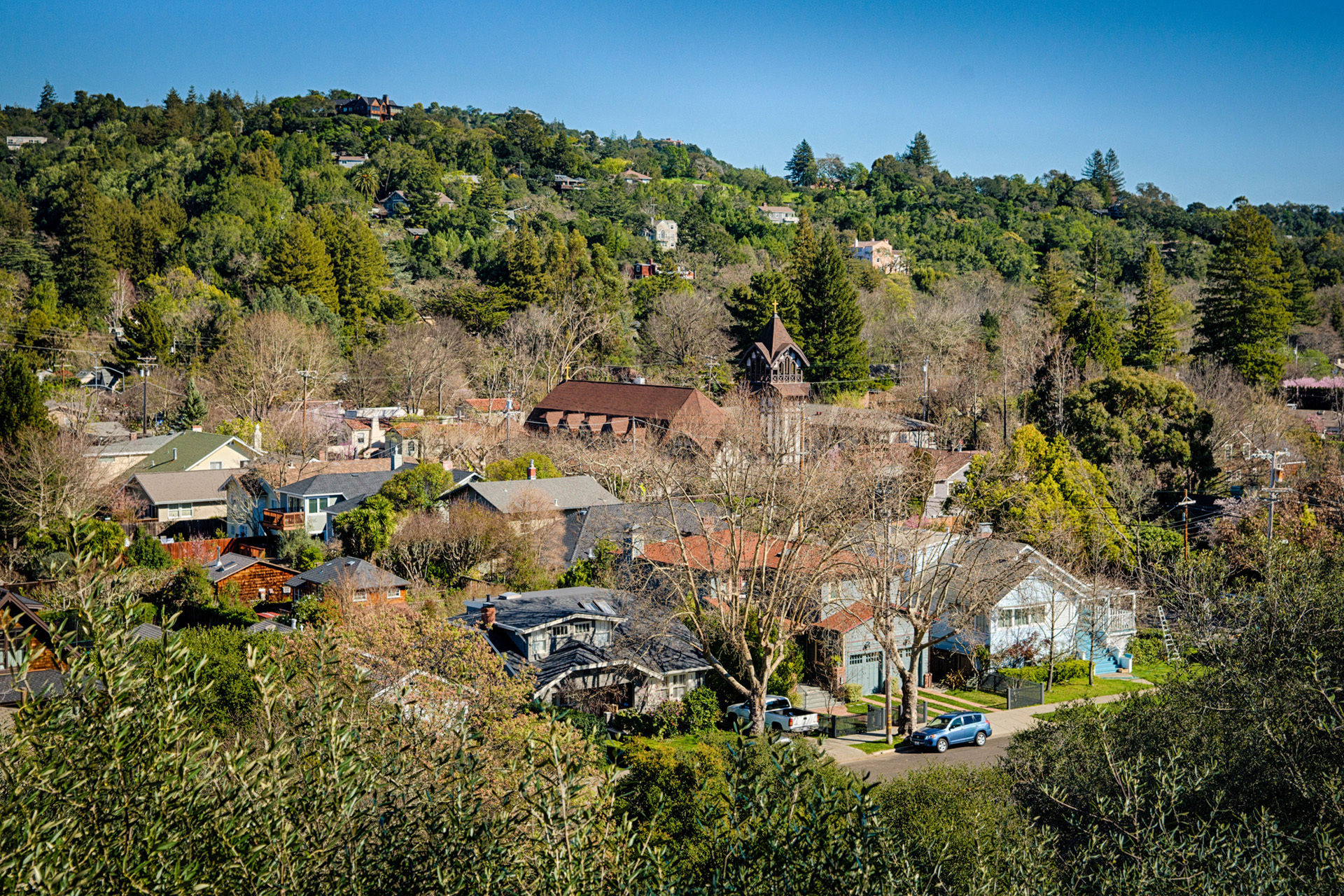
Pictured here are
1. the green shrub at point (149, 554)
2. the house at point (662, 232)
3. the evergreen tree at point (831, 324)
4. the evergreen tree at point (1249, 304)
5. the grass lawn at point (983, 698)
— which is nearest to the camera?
the grass lawn at point (983, 698)

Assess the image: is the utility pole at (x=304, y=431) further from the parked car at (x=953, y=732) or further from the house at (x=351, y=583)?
the parked car at (x=953, y=732)

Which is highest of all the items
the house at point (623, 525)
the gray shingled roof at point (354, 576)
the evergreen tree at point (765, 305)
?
the evergreen tree at point (765, 305)

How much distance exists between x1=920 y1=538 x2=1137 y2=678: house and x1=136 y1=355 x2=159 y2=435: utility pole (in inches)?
1352

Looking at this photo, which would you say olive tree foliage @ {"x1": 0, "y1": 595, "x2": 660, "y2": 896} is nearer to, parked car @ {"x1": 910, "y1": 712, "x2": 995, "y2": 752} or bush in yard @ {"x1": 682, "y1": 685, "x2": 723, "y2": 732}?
bush in yard @ {"x1": 682, "y1": 685, "x2": 723, "y2": 732}

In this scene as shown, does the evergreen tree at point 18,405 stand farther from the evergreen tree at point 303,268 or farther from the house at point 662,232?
the house at point 662,232

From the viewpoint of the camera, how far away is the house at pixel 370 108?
11506cm

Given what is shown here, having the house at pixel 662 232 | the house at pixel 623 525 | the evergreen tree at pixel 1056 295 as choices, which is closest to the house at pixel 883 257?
the house at pixel 662 232

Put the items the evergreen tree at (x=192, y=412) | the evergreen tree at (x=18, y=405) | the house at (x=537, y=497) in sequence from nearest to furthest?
1. the house at (x=537, y=497)
2. the evergreen tree at (x=18, y=405)
3. the evergreen tree at (x=192, y=412)

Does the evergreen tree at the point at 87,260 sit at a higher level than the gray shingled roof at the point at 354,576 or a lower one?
higher

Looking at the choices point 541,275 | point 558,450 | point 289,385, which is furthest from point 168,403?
point 541,275

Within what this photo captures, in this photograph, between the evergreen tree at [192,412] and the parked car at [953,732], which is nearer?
the parked car at [953,732]

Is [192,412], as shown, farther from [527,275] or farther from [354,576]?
[527,275]

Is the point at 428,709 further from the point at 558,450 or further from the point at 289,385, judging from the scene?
the point at 289,385

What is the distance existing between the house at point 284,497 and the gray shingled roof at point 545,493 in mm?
4256
